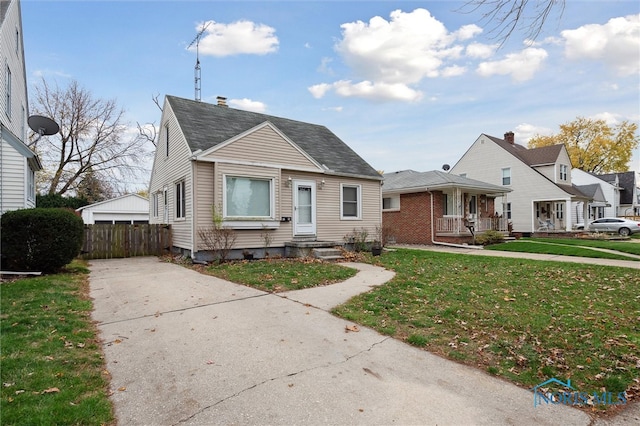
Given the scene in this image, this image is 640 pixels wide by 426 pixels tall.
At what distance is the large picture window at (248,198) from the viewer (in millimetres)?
11406

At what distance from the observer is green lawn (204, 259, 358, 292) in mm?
7520

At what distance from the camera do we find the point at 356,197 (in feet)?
49.5

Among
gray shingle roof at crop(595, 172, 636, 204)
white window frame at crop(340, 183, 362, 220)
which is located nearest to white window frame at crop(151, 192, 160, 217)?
white window frame at crop(340, 183, 362, 220)

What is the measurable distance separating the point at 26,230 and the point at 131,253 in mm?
5089

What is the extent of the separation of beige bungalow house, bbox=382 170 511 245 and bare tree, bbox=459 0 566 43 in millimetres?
14206

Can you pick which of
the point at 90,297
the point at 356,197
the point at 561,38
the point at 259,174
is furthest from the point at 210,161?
the point at 561,38

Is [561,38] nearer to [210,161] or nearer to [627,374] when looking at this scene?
[627,374]

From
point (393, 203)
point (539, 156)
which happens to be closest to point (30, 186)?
point (393, 203)

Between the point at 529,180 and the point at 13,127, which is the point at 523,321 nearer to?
the point at 13,127

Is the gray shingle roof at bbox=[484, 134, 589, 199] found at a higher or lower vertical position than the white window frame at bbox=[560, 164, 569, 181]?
higher

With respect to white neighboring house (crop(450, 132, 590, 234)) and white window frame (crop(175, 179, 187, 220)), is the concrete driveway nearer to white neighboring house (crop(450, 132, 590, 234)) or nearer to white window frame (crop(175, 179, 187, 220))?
white window frame (crop(175, 179, 187, 220))

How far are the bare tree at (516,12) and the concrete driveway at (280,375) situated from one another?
4.08m

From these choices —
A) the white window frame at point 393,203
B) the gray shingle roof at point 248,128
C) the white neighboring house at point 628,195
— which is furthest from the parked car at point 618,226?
the gray shingle roof at point 248,128

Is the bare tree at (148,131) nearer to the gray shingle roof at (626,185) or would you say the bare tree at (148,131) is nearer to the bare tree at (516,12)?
→ the bare tree at (516,12)
